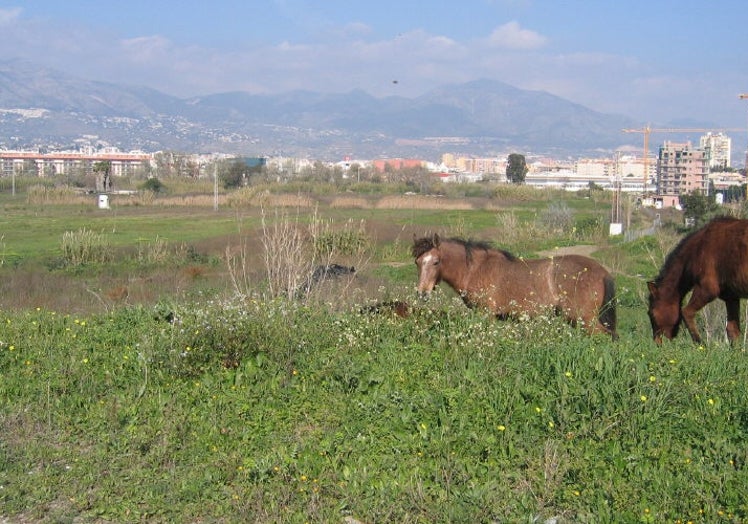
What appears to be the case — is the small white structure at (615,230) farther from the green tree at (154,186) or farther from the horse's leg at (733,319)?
the green tree at (154,186)

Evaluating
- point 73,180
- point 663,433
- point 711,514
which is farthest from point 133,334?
point 73,180

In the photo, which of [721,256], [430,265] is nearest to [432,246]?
[430,265]

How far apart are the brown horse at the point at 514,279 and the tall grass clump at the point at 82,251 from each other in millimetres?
17936

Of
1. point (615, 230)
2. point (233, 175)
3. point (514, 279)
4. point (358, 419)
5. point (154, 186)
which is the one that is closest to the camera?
point (358, 419)

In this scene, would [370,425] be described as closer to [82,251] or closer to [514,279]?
[514,279]

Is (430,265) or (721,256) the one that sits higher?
(721,256)

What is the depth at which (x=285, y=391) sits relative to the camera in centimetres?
672

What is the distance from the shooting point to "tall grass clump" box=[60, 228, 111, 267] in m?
25.7

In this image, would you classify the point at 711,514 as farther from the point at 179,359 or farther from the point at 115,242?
the point at 115,242

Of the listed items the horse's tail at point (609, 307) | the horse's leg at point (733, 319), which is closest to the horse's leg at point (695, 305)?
the horse's leg at point (733, 319)

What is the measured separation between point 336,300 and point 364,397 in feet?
15.1

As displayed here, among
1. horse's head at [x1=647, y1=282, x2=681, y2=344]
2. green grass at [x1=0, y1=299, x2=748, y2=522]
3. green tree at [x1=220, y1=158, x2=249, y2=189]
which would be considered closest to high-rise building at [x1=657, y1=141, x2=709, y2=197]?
green tree at [x1=220, y1=158, x2=249, y2=189]

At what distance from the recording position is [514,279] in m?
10.0

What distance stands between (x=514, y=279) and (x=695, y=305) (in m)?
2.05
